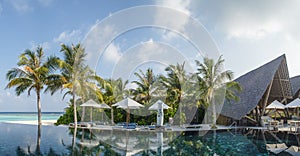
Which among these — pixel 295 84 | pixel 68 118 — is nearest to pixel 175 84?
pixel 68 118

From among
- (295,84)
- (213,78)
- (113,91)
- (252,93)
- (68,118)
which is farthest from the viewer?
(295,84)

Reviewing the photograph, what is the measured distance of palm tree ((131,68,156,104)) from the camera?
60.0 ft

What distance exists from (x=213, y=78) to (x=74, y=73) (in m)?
9.94

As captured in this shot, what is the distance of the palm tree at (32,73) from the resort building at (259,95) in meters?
14.1

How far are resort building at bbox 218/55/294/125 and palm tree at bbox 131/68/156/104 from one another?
21.5 ft

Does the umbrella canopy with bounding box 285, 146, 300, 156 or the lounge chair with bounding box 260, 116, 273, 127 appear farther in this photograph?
the lounge chair with bounding box 260, 116, 273, 127

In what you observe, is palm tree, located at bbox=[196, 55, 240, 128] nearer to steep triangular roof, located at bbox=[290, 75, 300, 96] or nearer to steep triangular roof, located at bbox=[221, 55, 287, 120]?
steep triangular roof, located at bbox=[221, 55, 287, 120]

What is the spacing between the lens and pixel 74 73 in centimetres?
1588

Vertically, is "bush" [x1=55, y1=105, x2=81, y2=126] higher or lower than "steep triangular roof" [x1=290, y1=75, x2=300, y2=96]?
lower

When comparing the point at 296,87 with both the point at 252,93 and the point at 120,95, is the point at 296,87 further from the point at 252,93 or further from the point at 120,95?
the point at 120,95

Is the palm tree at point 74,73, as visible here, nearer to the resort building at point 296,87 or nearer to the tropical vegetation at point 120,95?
the tropical vegetation at point 120,95

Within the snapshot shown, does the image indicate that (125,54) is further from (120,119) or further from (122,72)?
(120,119)

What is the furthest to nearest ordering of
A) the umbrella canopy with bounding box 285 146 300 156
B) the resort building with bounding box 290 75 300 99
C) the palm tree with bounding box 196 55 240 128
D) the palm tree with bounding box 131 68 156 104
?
the resort building with bounding box 290 75 300 99, the palm tree with bounding box 131 68 156 104, the palm tree with bounding box 196 55 240 128, the umbrella canopy with bounding box 285 146 300 156

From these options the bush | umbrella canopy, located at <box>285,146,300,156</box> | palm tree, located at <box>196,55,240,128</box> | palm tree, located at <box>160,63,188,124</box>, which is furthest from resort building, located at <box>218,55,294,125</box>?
the bush
